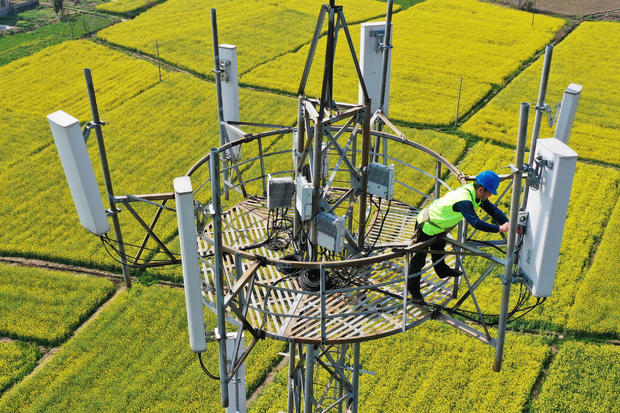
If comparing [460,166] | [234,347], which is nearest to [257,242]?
[234,347]

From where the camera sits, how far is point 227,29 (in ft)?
140

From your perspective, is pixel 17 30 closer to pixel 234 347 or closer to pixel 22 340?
pixel 22 340

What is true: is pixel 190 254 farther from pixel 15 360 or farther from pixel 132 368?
pixel 15 360

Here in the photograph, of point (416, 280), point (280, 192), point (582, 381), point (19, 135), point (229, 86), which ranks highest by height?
point (229, 86)

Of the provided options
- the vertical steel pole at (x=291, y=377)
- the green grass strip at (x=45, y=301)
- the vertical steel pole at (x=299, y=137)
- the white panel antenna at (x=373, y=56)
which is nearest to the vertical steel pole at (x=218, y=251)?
the vertical steel pole at (x=299, y=137)

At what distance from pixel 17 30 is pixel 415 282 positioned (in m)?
41.1

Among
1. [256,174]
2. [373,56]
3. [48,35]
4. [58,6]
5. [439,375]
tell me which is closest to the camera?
[373,56]

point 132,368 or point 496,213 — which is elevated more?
point 496,213

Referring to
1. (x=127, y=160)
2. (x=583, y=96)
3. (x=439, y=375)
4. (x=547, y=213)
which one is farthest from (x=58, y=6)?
(x=547, y=213)

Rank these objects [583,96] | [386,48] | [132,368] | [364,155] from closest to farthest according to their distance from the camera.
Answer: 1. [364,155]
2. [386,48]
3. [132,368]
4. [583,96]

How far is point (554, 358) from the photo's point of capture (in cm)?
1747

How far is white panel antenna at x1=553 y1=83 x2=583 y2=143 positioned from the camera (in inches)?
387

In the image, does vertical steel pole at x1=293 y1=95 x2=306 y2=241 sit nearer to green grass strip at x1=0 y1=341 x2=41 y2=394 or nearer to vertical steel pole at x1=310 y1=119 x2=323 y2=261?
vertical steel pole at x1=310 y1=119 x2=323 y2=261

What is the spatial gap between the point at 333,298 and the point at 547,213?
11.3ft
